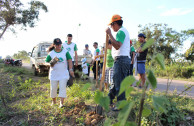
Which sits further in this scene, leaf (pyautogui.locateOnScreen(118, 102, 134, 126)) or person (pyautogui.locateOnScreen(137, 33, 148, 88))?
person (pyautogui.locateOnScreen(137, 33, 148, 88))

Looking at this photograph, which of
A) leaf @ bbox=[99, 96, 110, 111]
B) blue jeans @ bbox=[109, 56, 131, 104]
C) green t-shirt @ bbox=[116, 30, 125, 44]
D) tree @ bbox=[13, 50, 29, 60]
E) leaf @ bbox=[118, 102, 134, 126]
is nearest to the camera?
leaf @ bbox=[118, 102, 134, 126]

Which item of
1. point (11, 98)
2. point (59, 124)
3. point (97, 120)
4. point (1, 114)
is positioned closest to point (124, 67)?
point (97, 120)

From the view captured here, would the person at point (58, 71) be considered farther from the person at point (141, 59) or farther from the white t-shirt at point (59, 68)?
the person at point (141, 59)

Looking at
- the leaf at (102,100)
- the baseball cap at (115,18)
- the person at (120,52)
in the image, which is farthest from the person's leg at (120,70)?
the leaf at (102,100)

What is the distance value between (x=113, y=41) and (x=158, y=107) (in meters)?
1.88

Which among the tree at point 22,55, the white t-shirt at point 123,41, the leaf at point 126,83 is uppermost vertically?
the tree at point 22,55

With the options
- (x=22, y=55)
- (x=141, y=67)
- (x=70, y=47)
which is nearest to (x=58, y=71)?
(x=70, y=47)

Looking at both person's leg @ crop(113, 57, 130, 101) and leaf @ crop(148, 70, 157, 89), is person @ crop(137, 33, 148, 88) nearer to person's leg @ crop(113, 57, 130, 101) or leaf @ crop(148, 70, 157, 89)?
person's leg @ crop(113, 57, 130, 101)

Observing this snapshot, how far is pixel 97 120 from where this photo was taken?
271 centimetres

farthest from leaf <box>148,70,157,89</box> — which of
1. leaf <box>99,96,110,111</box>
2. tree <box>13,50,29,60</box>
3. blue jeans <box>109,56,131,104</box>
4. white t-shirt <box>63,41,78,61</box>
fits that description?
tree <box>13,50,29,60</box>

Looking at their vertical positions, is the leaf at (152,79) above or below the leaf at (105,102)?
above

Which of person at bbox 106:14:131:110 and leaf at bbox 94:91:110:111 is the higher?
person at bbox 106:14:131:110

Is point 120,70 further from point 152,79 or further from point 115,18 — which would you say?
point 152,79

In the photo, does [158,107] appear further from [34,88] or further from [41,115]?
[34,88]
